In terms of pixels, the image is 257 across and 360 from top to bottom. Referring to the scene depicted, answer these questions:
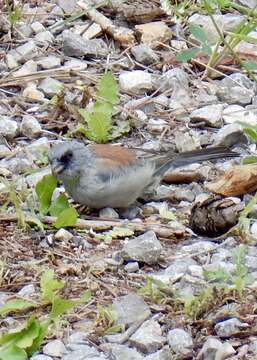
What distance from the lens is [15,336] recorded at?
4969 millimetres

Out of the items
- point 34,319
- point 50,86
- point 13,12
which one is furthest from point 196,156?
point 34,319

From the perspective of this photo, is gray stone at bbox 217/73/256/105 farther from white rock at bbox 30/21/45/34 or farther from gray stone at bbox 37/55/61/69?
white rock at bbox 30/21/45/34

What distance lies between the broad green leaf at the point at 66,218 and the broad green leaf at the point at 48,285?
2.22ft

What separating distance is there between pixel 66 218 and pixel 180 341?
1.28m

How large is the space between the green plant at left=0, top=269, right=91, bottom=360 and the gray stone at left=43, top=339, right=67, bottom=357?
0.12 ft

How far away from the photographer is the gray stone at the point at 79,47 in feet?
25.8

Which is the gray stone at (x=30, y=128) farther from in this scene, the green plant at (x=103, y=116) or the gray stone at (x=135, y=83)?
the gray stone at (x=135, y=83)

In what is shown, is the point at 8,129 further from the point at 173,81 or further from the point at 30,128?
the point at 173,81

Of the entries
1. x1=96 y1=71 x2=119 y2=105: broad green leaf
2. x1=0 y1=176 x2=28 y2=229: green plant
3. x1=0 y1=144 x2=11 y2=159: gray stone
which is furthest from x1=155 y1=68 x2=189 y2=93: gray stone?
x1=0 y1=176 x2=28 y2=229: green plant

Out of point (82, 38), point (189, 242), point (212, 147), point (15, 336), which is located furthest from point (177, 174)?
point (15, 336)

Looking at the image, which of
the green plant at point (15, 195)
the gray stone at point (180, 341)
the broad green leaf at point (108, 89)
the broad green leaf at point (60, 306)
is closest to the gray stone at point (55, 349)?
the broad green leaf at point (60, 306)

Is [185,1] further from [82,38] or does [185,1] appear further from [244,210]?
[244,210]

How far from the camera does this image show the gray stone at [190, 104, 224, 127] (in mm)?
7238

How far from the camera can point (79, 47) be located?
787cm
